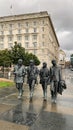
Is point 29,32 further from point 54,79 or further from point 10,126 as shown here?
point 10,126

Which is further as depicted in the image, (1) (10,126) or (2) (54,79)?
(2) (54,79)

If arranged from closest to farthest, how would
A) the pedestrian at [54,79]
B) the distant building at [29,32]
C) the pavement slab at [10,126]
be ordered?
1. the pavement slab at [10,126]
2. the pedestrian at [54,79]
3. the distant building at [29,32]

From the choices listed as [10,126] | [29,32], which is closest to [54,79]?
[10,126]

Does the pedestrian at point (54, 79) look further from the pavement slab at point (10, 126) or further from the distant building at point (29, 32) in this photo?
the distant building at point (29, 32)

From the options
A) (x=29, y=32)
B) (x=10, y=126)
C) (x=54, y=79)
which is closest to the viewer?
(x=10, y=126)

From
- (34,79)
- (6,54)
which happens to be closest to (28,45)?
(6,54)

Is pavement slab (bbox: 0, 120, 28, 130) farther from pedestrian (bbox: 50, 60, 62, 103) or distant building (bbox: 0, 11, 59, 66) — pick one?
distant building (bbox: 0, 11, 59, 66)

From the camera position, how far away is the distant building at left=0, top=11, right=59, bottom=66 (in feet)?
227

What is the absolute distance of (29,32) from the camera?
72938mm

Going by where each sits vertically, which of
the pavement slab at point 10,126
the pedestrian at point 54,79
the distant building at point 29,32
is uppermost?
the distant building at point 29,32

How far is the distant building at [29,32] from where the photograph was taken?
69.2 m

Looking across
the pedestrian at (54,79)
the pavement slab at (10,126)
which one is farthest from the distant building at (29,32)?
the pavement slab at (10,126)

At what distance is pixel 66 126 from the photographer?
5035mm

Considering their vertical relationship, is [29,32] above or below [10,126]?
above
